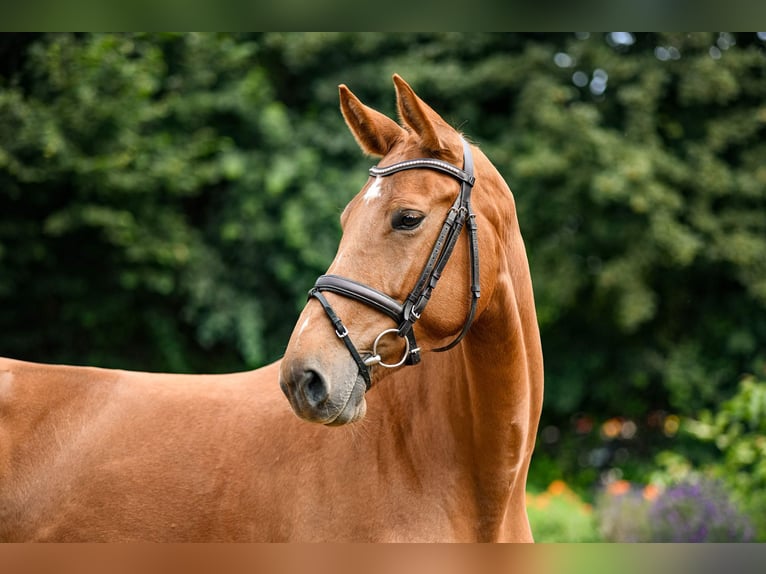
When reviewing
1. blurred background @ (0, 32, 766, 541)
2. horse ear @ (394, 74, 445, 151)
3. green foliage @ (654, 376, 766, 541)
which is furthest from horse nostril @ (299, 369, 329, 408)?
blurred background @ (0, 32, 766, 541)

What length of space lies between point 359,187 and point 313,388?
703 cm

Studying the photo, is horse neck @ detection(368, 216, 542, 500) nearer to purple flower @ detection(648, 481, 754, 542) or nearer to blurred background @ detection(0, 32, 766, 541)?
purple flower @ detection(648, 481, 754, 542)

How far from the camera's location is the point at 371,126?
2553 millimetres

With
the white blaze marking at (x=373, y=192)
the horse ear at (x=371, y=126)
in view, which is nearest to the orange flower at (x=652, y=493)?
the horse ear at (x=371, y=126)

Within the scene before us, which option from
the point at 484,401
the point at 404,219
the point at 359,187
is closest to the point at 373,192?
the point at 404,219

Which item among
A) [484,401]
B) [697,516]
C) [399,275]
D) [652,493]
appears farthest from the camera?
[652,493]

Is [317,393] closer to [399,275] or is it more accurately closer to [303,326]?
[303,326]

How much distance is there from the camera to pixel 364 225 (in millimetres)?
2303

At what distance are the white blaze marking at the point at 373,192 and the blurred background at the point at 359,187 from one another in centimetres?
658

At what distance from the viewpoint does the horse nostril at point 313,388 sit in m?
2.10

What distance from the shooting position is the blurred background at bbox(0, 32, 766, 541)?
874 centimetres

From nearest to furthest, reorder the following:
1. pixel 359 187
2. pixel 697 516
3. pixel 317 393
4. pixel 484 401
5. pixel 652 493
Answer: pixel 317 393 < pixel 484 401 < pixel 697 516 < pixel 652 493 < pixel 359 187
